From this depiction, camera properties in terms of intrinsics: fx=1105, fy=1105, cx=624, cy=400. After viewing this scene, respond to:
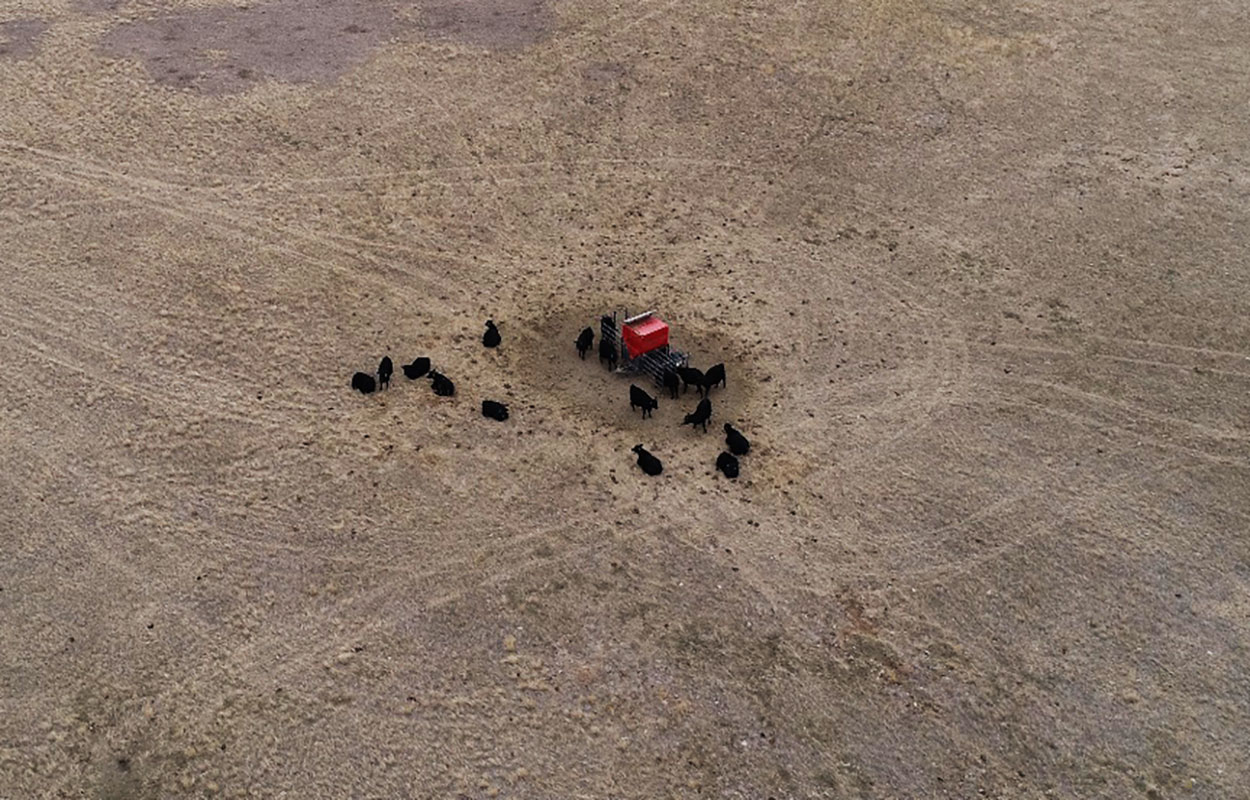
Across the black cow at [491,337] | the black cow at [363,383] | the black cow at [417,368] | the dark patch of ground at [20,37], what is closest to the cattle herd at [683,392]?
the black cow at [491,337]

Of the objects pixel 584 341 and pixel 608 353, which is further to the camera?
pixel 584 341

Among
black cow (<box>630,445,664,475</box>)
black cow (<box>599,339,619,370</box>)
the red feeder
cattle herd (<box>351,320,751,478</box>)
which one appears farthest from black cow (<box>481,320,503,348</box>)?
black cow (<box>630,445,664,475</box>)

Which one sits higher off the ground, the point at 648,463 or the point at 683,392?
the point at 648,463

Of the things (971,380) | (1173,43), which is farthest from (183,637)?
(1173,43)

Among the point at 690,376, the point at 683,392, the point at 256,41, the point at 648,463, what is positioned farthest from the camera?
the point at 256,41

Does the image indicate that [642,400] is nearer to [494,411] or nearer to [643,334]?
[643,334]

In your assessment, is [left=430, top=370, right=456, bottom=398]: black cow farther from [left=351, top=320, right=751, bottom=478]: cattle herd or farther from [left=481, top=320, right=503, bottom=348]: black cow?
[left=481, top=320, right=503, bottom=348]: black cow

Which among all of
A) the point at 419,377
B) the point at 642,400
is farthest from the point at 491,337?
the point at 642,400
